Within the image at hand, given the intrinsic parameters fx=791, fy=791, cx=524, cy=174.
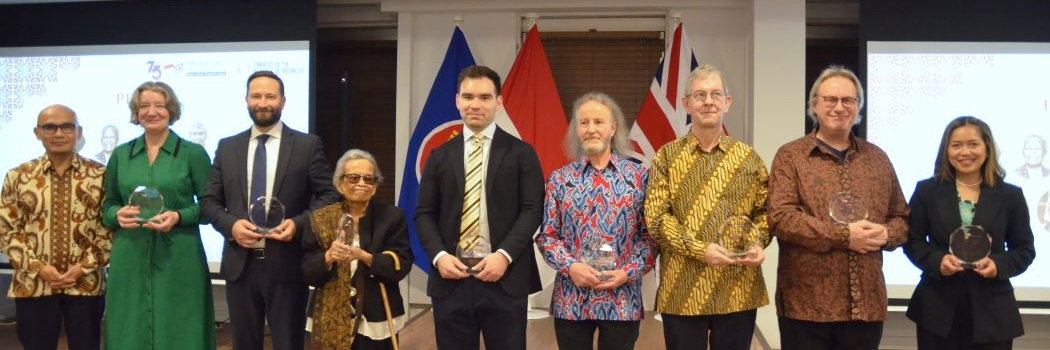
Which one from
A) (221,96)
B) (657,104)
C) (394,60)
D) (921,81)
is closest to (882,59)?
(921,81)

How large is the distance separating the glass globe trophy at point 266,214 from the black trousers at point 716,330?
1.43 m

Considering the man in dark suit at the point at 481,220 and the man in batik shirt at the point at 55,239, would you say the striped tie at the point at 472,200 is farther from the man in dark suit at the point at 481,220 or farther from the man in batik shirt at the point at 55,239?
the man in batik shirt at the point at 55,239

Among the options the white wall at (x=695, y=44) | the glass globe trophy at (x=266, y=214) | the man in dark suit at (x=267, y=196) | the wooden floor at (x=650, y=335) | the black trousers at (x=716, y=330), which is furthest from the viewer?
the white wall at (x=695, y=44)

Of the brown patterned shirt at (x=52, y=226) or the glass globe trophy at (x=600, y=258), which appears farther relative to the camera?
the brown patterned shirt at (x=52, y=226)

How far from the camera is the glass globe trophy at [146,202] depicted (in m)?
2.99

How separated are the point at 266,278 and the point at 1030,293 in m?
4.64

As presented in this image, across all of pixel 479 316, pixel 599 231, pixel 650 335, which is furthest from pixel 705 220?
pixel 650 335

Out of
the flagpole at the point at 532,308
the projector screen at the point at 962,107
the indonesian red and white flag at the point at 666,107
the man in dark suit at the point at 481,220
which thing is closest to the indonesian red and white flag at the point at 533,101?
the flagpole at the point at 532,308

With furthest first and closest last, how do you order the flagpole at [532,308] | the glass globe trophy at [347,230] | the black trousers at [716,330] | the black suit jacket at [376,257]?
the flagpole at [532,308] < the black suit jacket at [376,257] < the glass globe trophy at [347,230] < the black trousers at [716,330]

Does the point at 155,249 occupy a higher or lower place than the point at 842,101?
lower

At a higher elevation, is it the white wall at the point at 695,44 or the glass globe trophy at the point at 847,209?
the white wall at the point at 695,44

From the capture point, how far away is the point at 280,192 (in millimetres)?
3033

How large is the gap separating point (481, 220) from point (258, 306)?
3.33 ft

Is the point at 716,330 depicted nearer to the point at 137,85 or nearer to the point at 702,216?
the point at 702,216
